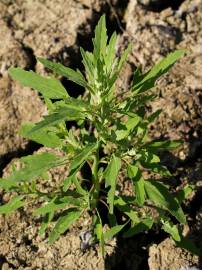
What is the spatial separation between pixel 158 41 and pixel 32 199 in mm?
2016

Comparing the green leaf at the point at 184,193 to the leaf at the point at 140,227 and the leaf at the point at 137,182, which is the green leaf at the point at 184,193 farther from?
the leaf at the point at 137,182

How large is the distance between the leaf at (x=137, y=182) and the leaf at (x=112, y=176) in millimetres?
122

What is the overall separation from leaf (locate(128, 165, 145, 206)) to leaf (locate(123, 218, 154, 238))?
1.52ft

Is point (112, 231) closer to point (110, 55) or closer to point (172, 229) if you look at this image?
point (172, 229)

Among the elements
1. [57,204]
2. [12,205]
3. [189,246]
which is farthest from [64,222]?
[189,246]

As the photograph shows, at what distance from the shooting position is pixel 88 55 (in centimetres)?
364

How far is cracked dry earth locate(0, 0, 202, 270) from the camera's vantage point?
13.5 ft

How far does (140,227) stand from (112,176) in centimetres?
65

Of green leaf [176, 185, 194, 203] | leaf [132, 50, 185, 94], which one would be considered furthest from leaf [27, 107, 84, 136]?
green leaf [176, 185, 194, 203]

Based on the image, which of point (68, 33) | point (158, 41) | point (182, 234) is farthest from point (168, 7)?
point (182, 234)

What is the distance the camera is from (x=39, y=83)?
137 inches

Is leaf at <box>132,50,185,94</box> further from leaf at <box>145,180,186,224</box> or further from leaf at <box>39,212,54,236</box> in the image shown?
leaf at <box>39,212,54,236</box>

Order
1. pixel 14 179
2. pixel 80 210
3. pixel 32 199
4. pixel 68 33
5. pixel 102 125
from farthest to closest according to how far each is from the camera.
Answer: pixel 68 33 → pixel 32 199 → pixel 80 210 → pixel 102 125 → pixel 14 179

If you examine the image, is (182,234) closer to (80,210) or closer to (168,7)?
(80,210)
